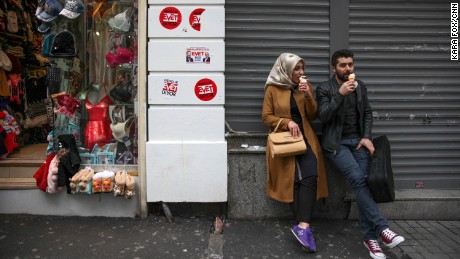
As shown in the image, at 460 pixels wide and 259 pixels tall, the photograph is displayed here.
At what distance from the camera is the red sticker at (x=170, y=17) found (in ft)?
13.9

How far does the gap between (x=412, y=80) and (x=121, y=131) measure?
362cm

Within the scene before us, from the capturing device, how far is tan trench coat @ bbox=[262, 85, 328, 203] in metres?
3.95

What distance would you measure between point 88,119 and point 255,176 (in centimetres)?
218

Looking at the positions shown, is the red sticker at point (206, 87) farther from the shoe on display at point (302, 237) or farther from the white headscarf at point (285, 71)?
the shoe on display at point (302, 237)

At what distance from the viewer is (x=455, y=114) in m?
4.74

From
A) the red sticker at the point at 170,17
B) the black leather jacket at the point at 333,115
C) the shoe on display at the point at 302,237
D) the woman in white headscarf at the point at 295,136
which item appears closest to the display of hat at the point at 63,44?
the red sticker at the point at 170,17

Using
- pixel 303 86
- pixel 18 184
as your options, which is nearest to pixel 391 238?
pixel 303 86

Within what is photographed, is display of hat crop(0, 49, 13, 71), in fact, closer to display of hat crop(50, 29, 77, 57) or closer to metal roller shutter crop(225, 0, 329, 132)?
display of hat crop(50, 29, 77, 57)

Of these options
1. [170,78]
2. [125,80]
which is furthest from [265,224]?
[125,80]

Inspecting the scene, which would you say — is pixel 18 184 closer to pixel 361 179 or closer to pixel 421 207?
pixel 361 179

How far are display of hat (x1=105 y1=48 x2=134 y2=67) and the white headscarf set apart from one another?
5.76 ft

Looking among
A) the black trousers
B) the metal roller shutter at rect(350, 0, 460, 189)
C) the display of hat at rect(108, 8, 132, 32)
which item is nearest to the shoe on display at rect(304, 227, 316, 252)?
the black trousers

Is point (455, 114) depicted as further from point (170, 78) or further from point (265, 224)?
point (170, 78)

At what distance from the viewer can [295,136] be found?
3.84 meters
